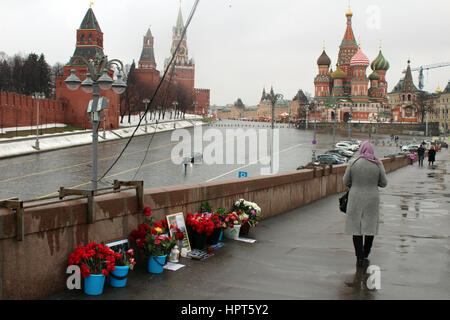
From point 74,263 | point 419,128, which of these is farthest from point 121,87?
point 419,128

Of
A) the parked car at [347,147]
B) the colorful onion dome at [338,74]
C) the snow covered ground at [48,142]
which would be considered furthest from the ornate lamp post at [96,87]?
the colorful onion dome at [338,74]

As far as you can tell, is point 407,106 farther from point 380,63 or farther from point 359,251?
point 359,251

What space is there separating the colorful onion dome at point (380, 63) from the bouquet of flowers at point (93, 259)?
498 feet

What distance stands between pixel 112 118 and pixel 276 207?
2931 inches

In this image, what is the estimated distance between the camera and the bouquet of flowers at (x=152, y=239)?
6.27m

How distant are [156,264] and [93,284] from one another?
3.40ft

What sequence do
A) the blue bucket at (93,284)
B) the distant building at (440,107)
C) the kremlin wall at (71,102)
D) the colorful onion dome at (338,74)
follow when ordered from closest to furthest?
the blue bucket at (93,284) → the kremlin wall at (71,102) → the colorful onion dome at (338,74) → the distant building at (440,107)

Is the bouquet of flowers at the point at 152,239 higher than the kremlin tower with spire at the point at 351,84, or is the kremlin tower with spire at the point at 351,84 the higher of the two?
the kremlin tower with spire at the point at 351,84

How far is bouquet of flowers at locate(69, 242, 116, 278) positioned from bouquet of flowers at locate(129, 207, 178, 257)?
72 centimetres

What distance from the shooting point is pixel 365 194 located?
661cm

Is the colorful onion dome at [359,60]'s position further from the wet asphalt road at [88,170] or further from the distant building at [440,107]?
the wet asphalt road at [88,170]

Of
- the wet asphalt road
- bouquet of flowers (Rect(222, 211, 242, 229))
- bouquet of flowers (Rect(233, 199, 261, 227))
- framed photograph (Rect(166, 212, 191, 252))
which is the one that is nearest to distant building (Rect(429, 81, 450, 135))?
the wet asphalt road
